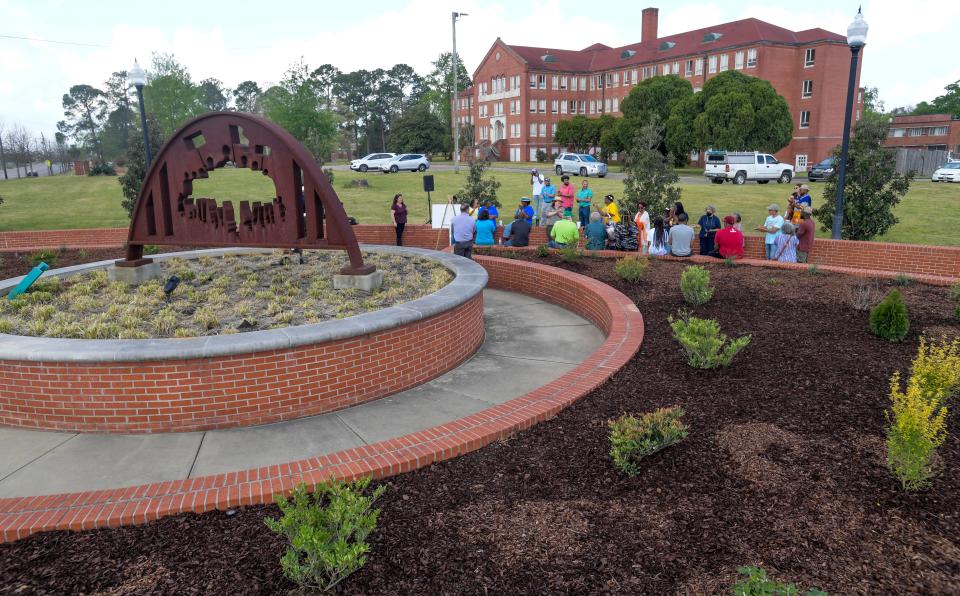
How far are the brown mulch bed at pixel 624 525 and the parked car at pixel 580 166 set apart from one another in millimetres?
35360

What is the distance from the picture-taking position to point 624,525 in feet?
12.5

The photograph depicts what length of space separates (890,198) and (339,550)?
14770mm

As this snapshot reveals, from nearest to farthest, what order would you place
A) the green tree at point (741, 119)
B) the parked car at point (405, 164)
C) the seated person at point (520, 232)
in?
the seated person at point (520, 232), the green tree at point (741, 119), the parked car at point (405, 164)

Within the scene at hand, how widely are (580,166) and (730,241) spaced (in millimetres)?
29474

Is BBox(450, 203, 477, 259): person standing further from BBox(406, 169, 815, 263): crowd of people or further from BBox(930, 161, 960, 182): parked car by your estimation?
BBox(930, 161, 960, 182): parked car

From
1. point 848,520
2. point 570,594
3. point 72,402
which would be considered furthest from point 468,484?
point 72,402

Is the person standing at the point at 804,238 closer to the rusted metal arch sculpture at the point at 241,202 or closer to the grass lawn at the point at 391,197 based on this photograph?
the grass lawn at the point at 391,197

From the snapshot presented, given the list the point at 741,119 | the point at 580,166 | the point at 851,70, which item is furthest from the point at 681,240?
the point at 741,119

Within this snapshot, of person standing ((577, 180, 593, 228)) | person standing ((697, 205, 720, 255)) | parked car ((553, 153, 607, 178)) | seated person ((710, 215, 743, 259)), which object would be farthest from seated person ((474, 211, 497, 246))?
parked car ((553, 153, 607, 178))

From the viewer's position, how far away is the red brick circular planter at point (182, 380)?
18.5 feet

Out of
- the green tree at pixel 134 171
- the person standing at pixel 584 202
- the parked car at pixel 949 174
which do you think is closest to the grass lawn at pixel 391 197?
the green tree at pixel 134 171

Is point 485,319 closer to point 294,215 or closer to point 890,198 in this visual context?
point 294,215

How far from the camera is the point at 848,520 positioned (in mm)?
3707

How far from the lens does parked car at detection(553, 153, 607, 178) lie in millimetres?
39594
